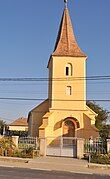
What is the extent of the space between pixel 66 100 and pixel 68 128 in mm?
3437

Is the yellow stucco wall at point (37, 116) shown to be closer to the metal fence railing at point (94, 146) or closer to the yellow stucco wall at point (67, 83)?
the yellow stucco wall at point (67, 83)

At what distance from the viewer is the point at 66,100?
40.4 meters

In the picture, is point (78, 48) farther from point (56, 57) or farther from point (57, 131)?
point (57, 131)

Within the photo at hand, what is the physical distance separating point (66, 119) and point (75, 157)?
583 inches

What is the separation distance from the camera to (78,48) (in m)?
43.7

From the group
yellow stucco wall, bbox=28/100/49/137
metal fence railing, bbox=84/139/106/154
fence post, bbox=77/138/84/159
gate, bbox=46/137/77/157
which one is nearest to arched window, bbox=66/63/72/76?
yellow stucco wall, bbox=28/100/49/137

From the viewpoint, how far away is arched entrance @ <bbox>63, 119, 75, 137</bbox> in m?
39.6

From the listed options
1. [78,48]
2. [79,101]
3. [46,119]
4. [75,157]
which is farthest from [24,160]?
[78,48]

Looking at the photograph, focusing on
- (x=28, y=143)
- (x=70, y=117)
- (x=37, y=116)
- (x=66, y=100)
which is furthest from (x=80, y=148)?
(x=37, y=116)

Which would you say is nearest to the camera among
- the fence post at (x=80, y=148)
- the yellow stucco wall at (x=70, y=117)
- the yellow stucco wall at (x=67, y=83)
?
the fence post at (x=80, y=148)

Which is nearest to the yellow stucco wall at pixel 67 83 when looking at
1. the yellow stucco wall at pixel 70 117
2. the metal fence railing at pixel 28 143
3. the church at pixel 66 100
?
the church at pixel 66 100

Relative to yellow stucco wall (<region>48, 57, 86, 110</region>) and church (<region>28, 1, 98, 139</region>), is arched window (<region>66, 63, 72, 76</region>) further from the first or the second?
yellow stucco wall (<region>48, 57, 86, 110</region>)

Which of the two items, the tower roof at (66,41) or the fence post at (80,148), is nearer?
the fence post at (80,148)

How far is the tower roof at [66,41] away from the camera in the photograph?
42.3 metres
